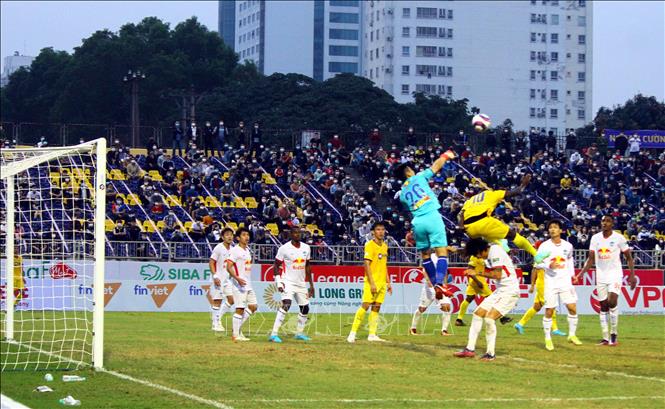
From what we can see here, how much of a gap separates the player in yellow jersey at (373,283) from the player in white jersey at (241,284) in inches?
88.1

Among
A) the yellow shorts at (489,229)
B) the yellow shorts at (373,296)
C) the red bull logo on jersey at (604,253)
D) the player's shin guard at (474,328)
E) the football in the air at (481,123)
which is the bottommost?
the player's shin guard at (474,328)

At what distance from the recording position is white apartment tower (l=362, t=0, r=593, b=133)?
165375mm

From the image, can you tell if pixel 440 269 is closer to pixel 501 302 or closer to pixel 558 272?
pixel 501 302

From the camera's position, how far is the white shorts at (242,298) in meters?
23.8

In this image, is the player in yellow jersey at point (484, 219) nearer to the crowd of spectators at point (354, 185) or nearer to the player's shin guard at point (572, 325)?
the player's shin guard at point (572, 325)

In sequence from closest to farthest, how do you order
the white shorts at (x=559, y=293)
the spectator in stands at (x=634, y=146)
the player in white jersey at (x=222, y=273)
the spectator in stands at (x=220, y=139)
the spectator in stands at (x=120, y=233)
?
the white shorts at (x=559, y=293) → the player in white jersey at (x=222, y=273) → the spectator in stands at (x=120, y=233) → the spectator in stands at (x=220, y=139) → the spectator in stands at (x=634, y=146)

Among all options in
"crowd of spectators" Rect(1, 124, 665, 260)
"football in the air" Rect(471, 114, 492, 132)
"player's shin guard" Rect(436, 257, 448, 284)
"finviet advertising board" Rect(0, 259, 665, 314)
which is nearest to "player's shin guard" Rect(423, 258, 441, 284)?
"player's shin guard" Rect(436, 257, 448, 284)

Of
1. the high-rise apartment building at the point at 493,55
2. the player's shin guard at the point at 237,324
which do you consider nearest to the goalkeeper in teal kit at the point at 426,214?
the player's shin guard at the point at 237,324

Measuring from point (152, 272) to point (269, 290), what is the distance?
5.70m

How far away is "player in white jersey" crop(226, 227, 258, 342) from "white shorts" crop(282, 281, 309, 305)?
78 centimetres

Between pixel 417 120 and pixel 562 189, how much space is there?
53.9 m

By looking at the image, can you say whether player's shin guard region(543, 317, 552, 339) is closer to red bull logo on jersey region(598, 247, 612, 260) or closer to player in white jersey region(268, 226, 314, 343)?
red bull logo on jersey region(598, 247, 612, 260)

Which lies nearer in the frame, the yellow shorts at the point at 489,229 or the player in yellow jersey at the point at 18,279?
the yellow shorts at the point at 489,229

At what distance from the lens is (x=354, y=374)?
56.1ft
